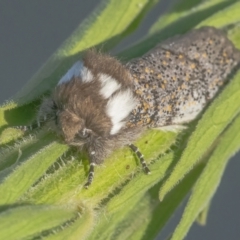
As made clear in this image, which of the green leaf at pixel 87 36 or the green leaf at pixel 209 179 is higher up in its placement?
the green leaf at pixel 87 36

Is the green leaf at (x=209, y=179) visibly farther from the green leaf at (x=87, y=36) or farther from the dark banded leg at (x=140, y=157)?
the green leaf at (x=87, y=36)

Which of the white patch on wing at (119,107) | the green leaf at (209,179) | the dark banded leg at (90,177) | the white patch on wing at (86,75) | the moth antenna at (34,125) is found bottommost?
the green leaf at (209,179)

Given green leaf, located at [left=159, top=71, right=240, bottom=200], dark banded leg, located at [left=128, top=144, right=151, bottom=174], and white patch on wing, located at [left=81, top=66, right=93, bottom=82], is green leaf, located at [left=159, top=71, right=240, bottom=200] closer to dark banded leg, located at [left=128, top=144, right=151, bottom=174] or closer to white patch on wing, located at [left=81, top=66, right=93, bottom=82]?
dark banded leg, located at [left=128, top=144, right=151, bottom=174]

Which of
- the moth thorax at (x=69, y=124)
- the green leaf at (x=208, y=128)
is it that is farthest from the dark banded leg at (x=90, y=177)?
the green leaf at (x=208, y=128)

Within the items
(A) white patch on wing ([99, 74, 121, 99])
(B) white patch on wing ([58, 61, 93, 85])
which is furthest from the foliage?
(A) white patch on wing ([99, 74, 121, 99])

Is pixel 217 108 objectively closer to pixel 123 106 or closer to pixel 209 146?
pixel 209 146

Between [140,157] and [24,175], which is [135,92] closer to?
[140,157]

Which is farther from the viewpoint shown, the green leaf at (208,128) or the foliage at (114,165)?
the green leaf at (208,128)

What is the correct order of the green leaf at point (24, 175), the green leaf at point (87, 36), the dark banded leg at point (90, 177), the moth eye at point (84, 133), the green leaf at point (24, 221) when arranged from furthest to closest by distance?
the green leaf at point (87, 36) < the moth eye at point (84, 133) < the dark banded leg at point (90, 177) < the green leaf at point (24, 175) < the green leaf at point (24, 221)
